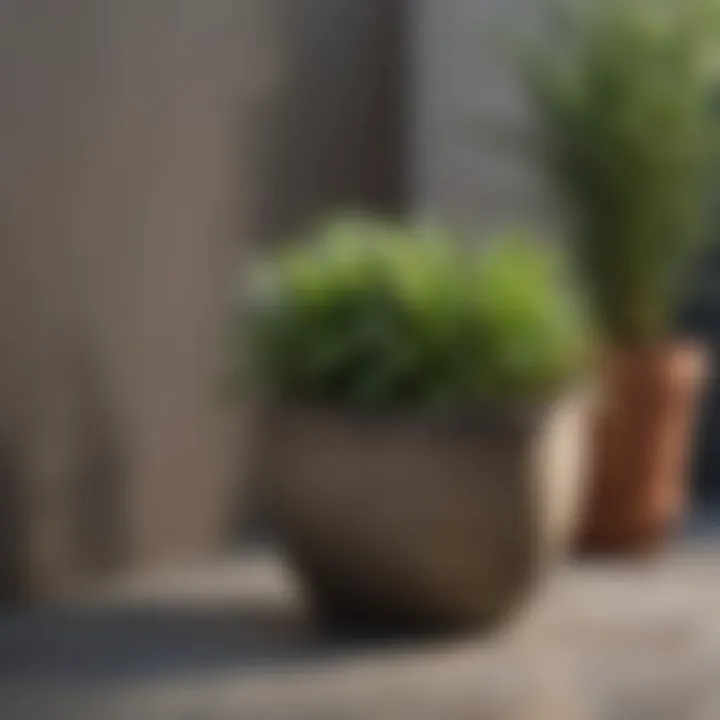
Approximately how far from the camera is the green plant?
1158 millimetres

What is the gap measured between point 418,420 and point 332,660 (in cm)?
18

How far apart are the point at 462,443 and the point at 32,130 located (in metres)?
0.41

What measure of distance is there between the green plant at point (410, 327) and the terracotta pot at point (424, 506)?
2 centimetres

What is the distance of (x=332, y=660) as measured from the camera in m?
1.14

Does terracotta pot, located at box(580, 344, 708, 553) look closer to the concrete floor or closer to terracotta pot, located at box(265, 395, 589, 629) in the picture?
the concrete floor

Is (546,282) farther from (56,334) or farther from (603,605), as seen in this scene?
(56,334)

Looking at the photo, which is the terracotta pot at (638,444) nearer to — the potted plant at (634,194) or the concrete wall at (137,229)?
the potted plant at (634,194)

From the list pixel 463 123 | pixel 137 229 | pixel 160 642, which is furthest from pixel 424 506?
pixel 463 123

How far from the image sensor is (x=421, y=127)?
5.64 ft

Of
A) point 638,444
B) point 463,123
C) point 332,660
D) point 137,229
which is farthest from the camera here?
point 463,123

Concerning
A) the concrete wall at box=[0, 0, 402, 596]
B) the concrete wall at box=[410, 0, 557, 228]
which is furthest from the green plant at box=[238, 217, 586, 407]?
the concrete wall at box=[410, 0, 557, 228]

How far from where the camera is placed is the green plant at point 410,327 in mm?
1158

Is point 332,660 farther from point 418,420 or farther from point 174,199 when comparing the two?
point 174,199

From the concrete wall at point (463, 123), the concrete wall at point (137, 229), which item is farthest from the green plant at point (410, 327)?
the concrete wall at point (463, 123)
